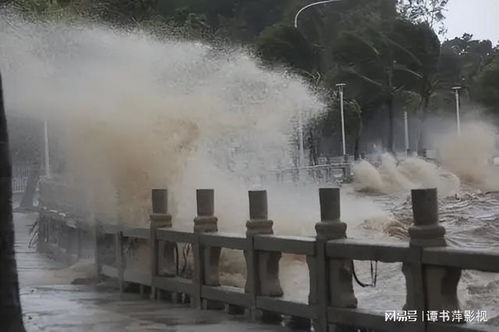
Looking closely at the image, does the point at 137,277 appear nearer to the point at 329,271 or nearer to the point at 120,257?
the point at 120,257

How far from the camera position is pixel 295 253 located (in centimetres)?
848

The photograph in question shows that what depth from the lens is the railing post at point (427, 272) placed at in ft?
21.9

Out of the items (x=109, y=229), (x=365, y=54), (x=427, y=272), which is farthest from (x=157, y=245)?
(x=365, y=54)

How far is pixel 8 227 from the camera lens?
4.63 metres

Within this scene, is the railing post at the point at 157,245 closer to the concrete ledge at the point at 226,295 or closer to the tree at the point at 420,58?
the concrete ledge at the point at 226,295

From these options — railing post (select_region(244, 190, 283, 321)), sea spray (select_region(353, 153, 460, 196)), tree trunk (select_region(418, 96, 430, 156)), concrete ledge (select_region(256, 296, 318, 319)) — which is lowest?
concrete ledge (select_region(256, 296, 318, 319))

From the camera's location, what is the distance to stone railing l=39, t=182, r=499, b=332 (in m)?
6.70

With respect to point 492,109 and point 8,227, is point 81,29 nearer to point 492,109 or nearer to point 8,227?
point 8,227

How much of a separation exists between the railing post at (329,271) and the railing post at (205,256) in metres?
2.13

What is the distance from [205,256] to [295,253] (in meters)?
1.90

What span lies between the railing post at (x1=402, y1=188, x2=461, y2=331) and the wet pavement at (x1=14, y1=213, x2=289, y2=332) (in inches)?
90.4

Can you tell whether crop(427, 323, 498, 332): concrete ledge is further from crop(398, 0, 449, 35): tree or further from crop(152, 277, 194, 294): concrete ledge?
crop(398, 0, 449, 35): tree

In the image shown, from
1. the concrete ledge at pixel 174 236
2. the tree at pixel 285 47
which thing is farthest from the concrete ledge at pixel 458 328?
the tree at pixel 285 47

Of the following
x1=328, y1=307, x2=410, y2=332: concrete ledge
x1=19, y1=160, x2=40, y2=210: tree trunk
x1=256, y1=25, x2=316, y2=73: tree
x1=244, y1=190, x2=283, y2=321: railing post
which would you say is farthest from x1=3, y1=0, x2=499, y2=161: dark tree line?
x1=328, y1=307, x2=410, y2=332: concrete ledge
